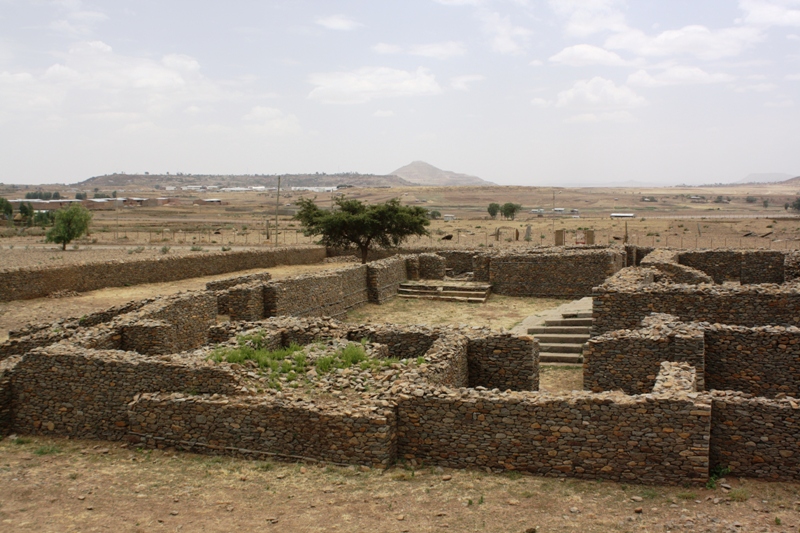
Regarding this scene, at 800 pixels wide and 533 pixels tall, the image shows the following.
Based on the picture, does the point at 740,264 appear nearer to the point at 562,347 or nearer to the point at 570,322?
the point at 570,322

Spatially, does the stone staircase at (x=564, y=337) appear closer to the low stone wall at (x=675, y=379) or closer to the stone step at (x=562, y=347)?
the stone step at (x=562, y=347)

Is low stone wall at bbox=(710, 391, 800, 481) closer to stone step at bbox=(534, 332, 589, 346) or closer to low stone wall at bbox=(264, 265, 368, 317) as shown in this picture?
stone step at bbox=(534, 332, 589, 346)

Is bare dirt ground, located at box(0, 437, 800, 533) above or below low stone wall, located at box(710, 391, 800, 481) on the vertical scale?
below

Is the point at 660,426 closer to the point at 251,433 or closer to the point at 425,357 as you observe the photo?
the point at 425,357

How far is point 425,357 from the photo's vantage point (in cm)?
1237

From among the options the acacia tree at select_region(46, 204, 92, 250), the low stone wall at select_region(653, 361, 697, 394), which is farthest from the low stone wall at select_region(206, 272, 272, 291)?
the acacia tree at select_region(46, 204, 92, 250)

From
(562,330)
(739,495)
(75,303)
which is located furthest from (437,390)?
(75,303)

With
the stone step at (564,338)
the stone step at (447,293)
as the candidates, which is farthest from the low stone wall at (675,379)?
the stone step at (447,293)

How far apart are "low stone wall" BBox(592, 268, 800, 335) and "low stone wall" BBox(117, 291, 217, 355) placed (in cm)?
979

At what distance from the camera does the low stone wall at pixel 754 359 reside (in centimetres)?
1247

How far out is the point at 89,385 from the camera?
1207cm

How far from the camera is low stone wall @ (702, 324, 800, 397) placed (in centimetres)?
1247

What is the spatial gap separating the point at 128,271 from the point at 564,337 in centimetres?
1894

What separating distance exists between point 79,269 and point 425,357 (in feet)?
64.3
